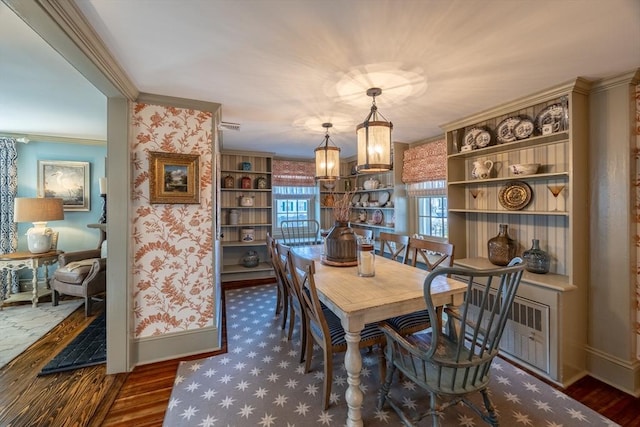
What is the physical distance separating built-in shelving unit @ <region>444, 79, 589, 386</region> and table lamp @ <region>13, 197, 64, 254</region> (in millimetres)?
4965

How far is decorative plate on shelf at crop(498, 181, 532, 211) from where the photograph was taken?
97.6 inches

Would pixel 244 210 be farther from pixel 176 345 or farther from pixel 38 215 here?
pixel 176 345

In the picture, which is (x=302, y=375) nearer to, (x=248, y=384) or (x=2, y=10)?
(x=248, y=384)

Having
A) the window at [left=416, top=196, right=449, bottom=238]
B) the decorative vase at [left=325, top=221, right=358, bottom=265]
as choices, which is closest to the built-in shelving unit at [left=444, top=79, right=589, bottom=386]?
the window at [left=416, top=196, right=449, bottom=238]

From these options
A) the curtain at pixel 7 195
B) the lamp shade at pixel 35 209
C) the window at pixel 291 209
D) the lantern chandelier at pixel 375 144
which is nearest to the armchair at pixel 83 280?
the lamp shade at pixel 35 209

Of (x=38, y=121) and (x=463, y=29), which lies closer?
(x=463, y=29)

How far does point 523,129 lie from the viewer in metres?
2.39

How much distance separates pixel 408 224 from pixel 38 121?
4882 mm

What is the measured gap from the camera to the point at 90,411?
1706 millimetres

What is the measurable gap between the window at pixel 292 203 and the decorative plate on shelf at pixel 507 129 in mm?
3376

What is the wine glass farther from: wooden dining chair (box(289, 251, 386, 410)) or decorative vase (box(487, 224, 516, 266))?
wooden dining chair (box(289, 251, 386, 410))

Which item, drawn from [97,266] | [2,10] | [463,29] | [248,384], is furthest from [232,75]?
[97,266]

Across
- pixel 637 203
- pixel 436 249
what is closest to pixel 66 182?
pixel 436 249

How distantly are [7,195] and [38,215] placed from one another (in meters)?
0.74
